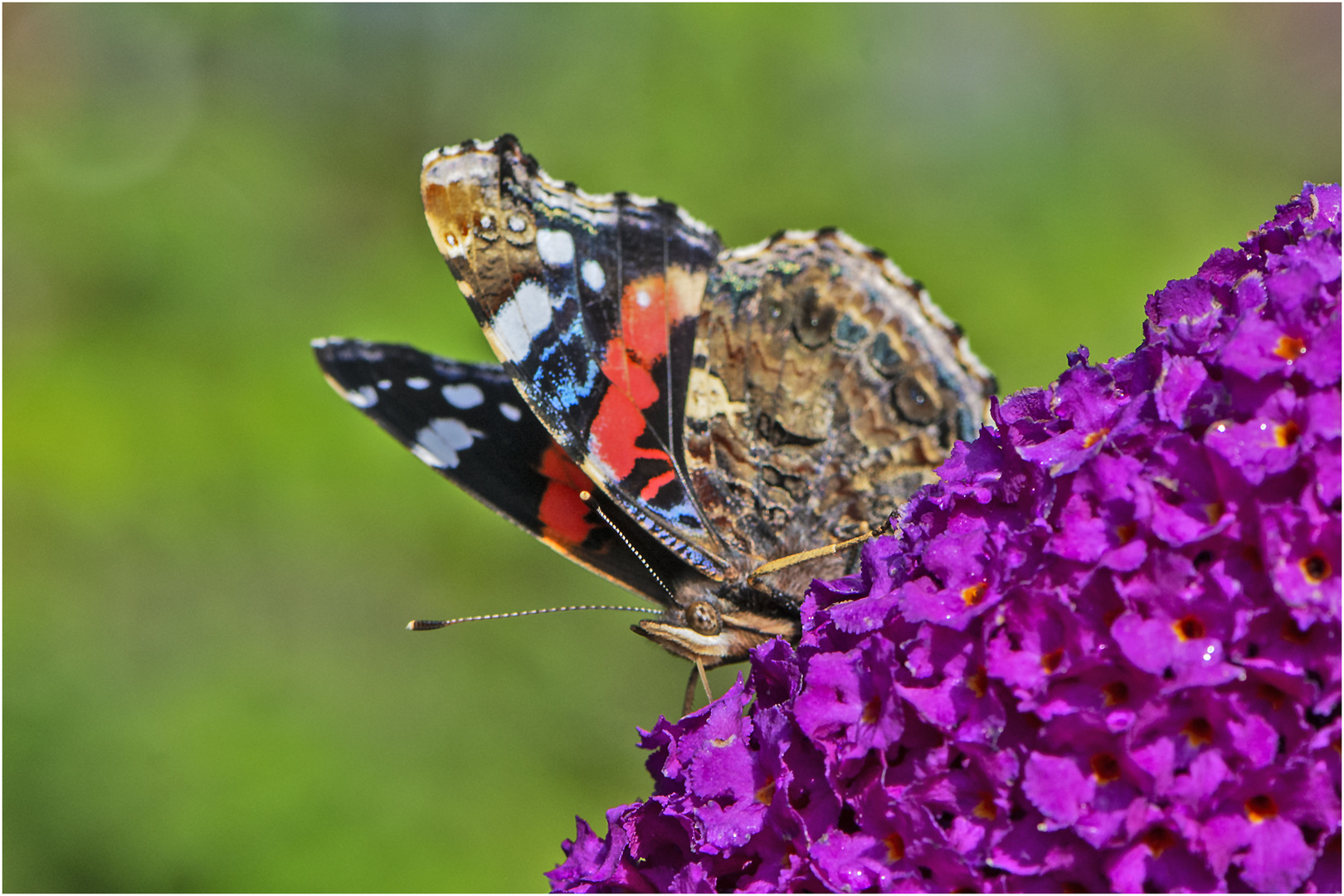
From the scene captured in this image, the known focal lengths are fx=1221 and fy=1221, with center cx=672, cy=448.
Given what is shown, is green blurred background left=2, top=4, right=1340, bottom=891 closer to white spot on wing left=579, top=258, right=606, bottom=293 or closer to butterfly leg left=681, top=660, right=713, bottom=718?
butterfly leg left=681, top=660, right=713, bottom=718

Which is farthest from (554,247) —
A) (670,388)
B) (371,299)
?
(371,299)

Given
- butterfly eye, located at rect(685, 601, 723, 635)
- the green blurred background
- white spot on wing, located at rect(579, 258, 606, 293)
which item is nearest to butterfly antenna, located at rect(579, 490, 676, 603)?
butterfly eye, located at rect(685, 601, 723, 635)

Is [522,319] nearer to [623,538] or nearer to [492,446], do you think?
[492,446]

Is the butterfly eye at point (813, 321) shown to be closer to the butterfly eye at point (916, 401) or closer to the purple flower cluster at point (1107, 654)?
the butterfly eye at point (916, 401)

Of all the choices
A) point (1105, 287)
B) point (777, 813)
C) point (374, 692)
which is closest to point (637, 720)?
point (374, 692)

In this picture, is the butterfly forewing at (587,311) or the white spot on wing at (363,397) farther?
the white spot on wing at (363,397)

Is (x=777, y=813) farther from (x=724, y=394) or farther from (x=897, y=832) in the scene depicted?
(x=724, y=394)

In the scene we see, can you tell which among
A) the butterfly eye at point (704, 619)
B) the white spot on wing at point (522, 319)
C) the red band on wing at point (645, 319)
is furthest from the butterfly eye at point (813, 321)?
the butterfly eye at point (704, 619)
